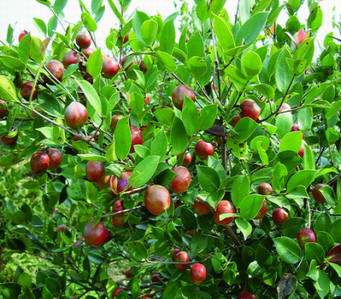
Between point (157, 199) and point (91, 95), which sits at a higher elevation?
point (91, 95)

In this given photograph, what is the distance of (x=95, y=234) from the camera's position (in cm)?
135

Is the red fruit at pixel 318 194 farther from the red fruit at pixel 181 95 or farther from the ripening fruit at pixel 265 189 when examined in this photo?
the red fruit at pixel 181 95

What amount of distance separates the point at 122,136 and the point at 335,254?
608 mm

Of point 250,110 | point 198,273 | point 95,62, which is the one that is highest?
point 95,62

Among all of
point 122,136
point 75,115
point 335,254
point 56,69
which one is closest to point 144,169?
point 122,136

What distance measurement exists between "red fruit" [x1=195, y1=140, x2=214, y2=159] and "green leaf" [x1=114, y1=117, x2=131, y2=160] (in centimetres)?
27

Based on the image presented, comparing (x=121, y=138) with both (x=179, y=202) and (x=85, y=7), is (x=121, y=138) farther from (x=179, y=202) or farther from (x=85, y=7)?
(x=85, y=7)

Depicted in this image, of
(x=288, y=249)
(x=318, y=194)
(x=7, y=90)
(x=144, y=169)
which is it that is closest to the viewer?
(x=144, y=169)

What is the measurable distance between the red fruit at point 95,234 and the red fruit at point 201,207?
0.23 m

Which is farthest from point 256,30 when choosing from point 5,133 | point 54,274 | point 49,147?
point 54,274

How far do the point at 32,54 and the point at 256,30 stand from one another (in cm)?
51

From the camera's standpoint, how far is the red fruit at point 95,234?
135 centimetres

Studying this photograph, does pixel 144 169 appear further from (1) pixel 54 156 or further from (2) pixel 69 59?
(2) pixel 69 59

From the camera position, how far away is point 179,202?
1.58 meters
